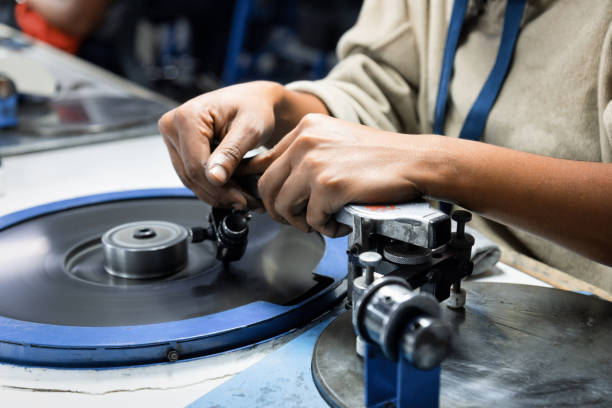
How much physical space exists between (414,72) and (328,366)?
31.9 inches

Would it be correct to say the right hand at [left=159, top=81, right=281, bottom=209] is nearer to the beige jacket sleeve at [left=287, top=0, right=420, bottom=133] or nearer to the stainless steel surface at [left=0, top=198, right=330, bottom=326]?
the stainless steel surface at [left=0, top=198, right=330, bottom=326]

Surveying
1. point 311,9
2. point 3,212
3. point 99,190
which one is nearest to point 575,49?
point 99,190

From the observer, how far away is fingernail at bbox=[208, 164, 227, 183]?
0.72m

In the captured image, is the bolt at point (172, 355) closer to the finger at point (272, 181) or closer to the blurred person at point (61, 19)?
the finger at point (272, 181)

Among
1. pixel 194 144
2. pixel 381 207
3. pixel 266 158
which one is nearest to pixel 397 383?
pixel 381 207

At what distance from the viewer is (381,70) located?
116cm

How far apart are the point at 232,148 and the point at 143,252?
7.3 inches

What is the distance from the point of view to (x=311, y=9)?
4988 millimetres

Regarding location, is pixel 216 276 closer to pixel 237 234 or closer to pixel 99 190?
pixel 237 234

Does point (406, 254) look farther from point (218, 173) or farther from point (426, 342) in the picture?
point (218, 173)

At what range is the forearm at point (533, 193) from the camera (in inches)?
26.0

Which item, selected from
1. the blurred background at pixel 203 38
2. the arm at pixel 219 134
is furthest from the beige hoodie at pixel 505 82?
the blurred background at pixel 203 38

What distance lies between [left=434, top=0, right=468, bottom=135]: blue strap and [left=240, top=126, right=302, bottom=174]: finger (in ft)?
1.41

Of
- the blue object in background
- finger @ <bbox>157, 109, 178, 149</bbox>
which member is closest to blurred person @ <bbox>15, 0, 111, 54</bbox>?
the blue object in background
